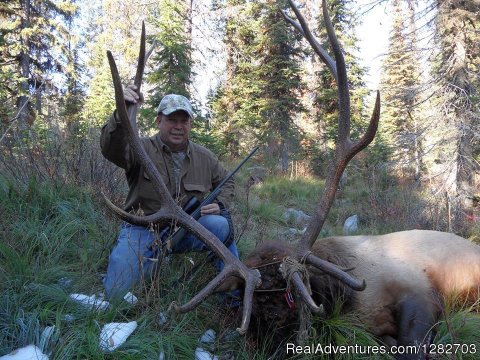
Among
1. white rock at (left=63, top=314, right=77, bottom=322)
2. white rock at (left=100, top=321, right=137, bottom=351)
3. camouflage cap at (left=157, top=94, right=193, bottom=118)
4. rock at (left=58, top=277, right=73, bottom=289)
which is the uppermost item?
camouflage cap at (left=157, top=94, right=193, bottom=118)

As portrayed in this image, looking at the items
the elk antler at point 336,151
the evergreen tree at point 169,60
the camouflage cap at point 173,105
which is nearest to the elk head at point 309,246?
the elk antler at point 336,151

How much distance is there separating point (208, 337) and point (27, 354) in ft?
3.53

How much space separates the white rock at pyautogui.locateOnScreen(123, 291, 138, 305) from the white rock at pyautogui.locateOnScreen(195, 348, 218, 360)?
1.85 ft

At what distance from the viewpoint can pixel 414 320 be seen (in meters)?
2.95

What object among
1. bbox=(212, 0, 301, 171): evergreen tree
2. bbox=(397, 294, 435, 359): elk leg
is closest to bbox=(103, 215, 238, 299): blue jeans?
bbox=(397, 294, 435, 359): elk leg

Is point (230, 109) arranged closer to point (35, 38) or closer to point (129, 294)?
point (35, 38)

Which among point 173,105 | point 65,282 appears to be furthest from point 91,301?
point 173,105

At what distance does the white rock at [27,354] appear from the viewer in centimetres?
223

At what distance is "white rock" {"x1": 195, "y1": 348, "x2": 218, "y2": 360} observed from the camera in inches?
100

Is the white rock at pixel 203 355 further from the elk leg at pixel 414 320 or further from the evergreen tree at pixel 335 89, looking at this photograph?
the evergreen tree at pixel 335 89

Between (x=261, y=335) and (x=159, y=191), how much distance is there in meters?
1.18

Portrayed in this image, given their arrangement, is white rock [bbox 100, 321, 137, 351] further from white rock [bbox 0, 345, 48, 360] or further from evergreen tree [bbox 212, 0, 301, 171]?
evergreen tree [bbox 212, 0, 301, 171]

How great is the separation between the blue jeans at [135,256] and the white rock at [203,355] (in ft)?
2.01

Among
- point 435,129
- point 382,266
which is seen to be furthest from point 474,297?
point 435,129
